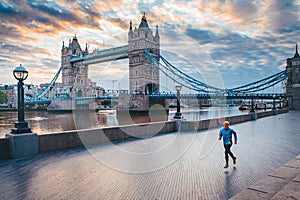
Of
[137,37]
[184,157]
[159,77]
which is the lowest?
[184,157]

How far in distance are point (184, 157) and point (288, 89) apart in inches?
1617

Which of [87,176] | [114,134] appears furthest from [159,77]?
[87,176]

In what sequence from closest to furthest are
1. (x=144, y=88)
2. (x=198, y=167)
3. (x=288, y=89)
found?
(x=198, y=167) < (x=288, y=89) < (x=144, y=88)

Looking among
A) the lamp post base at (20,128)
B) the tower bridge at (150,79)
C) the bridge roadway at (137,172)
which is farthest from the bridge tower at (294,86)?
the lamp post base at (20,128)

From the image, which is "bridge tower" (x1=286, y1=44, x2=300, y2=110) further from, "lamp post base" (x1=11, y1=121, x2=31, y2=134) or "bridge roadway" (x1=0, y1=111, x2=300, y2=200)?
"lamp post base" (x1=11, y1=121, x2=31, y2=134)

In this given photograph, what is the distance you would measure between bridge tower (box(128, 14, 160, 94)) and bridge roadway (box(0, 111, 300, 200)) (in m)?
42.5

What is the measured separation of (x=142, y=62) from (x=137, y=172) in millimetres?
51187

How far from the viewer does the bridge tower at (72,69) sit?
3308 inches

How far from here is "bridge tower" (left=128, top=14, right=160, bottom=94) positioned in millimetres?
51809

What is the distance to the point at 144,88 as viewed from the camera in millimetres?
51000

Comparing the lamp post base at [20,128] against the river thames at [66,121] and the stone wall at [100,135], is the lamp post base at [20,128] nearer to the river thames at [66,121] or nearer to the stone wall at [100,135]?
the stone wall at [100,135]

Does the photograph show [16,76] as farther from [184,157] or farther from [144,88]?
[144,88]

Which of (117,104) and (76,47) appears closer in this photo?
(117,104)

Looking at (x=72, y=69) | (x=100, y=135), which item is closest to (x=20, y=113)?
(x=100, y=135)
